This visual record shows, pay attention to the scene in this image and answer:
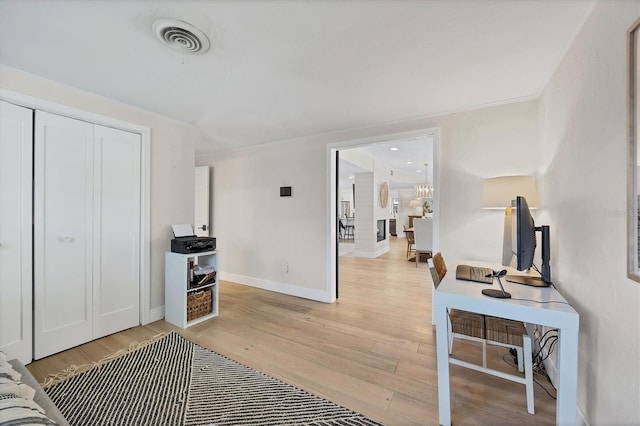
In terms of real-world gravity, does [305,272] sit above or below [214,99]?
below

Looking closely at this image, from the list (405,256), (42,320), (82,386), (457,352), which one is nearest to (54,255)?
(42,320)

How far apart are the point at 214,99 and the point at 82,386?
246 centimetres

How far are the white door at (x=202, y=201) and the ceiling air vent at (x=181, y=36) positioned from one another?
3118mm

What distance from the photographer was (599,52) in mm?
1279

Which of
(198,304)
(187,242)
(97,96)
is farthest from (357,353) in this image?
(97,96)

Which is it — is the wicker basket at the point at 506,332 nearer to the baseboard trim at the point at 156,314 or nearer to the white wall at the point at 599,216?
the white wall at the point at 599,216

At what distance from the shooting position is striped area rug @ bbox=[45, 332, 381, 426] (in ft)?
4.96

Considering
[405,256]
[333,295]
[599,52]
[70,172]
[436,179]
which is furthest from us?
[405,256]

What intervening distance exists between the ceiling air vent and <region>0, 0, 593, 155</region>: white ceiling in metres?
0.04

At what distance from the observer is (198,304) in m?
2.85

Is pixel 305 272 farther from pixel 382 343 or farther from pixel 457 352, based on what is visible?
pixel 457 352

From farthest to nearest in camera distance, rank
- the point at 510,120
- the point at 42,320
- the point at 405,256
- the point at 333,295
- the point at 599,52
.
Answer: the point at 405,256, the point at 333,295, the point at 510,120, the point at 42,320, the point at 599,52

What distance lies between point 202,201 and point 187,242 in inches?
82.4

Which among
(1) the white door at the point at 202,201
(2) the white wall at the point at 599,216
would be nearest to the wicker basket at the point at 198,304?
(1) the white door at the point at 202,201
